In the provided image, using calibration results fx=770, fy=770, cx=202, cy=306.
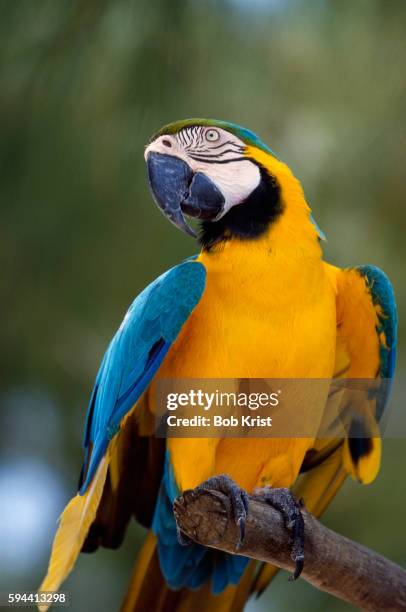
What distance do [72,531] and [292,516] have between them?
1.59 feet

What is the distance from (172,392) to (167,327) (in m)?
0.19

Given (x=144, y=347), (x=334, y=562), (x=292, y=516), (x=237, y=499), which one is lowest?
(x=334, y=562)

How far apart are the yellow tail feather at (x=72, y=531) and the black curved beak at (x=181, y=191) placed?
22.8 inches

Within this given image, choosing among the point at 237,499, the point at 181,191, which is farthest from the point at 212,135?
the point at 237,499

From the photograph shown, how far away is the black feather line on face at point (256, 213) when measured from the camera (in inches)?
71.4

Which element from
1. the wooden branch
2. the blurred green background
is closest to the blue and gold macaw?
the wooden branch

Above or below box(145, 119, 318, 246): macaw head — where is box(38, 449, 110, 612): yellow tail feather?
below

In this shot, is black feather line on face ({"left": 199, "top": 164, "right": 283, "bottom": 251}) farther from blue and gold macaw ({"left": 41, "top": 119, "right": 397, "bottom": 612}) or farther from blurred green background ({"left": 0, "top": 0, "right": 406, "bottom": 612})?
blurred green background ({"left": 0, "top": 0, "right": 406, "bottom": 612})

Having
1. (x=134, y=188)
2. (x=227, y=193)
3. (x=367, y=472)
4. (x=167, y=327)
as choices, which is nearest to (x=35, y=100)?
(x=134, y=188)

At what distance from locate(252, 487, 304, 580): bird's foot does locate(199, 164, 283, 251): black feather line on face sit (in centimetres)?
60

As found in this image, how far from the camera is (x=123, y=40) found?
2021 mm

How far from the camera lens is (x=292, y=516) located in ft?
5.49

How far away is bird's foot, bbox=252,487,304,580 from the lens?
1653mm

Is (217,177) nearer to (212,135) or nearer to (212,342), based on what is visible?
(212,135)
